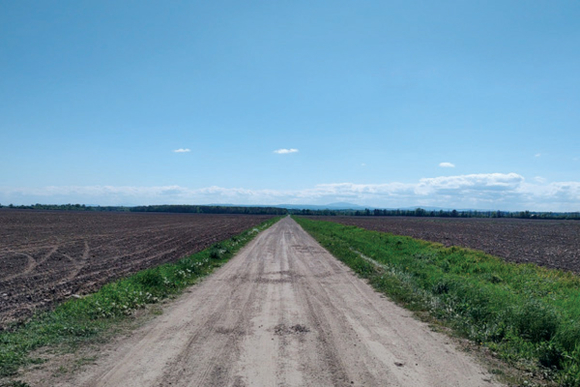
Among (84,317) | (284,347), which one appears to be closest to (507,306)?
(284,347)

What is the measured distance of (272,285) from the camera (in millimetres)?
13305

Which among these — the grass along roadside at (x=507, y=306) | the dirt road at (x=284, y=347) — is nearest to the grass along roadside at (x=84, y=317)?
the dirt road at (x=284, y=347)

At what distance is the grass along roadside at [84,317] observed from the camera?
21.6ft

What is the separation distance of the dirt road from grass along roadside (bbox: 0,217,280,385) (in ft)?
2.93

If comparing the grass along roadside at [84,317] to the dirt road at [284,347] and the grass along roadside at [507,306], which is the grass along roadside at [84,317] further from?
the grass along roadside at [507,306]

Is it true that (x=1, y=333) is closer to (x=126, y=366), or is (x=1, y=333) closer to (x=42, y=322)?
(x=42, y=322)

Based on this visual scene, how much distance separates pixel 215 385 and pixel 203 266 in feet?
40.7

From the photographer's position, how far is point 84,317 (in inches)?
340

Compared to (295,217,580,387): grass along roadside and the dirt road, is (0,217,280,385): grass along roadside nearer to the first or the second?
the dirt road

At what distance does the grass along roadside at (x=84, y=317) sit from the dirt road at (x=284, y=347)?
0.89 meters

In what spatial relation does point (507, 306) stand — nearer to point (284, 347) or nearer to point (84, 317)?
point (284, 347)

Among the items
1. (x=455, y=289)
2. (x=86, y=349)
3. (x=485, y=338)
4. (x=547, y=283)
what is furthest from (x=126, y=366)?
(x=547, y=283)

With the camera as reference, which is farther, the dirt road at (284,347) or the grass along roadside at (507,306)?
the grass along roadside at (507,306)

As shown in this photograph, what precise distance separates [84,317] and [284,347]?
485cm
